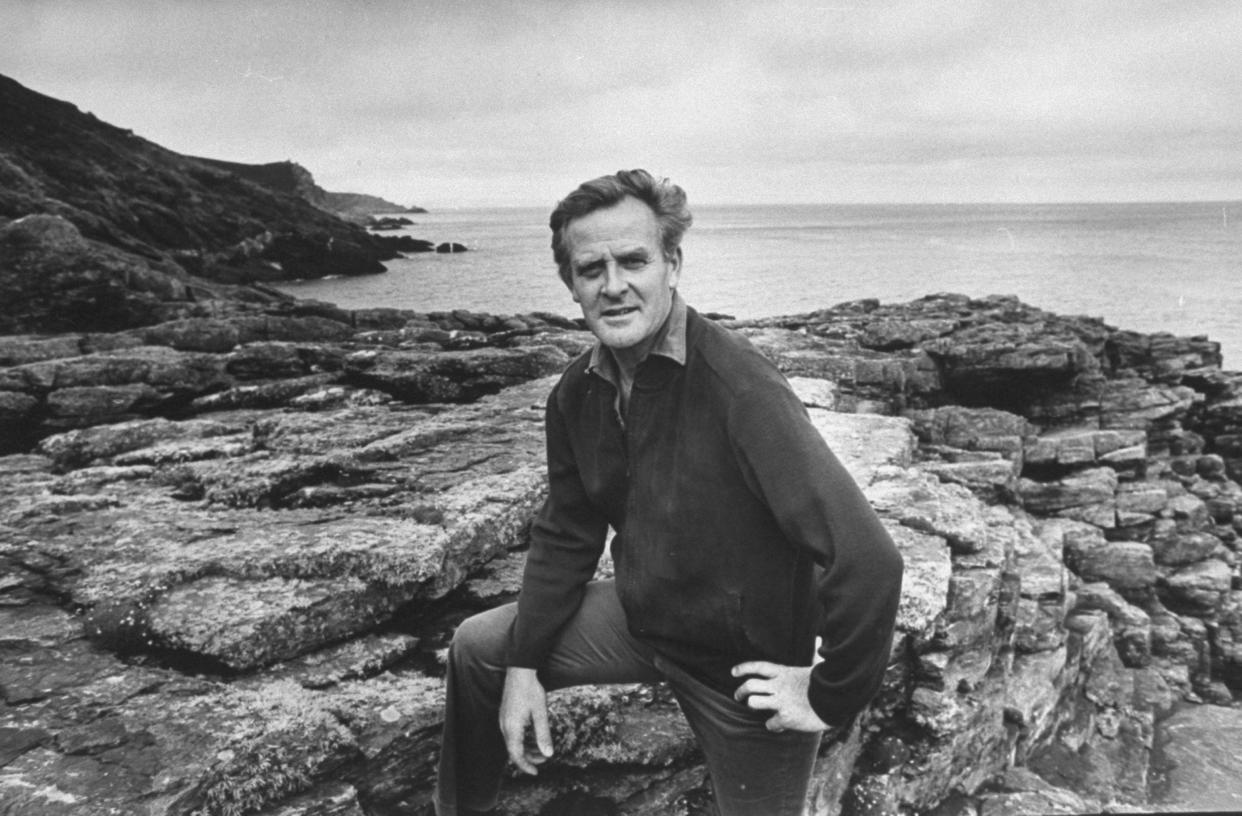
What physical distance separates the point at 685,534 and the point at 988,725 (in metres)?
5.58

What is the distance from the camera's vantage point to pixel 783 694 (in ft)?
10.6

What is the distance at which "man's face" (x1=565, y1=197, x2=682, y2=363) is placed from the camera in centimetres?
354

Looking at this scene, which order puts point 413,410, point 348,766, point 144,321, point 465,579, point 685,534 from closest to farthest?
1. point 685,534
2. point 348,766
3. point 465,579
4. point 413,410
5. point 144,321

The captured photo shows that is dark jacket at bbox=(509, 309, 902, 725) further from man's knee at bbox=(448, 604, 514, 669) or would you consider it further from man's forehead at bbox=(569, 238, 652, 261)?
man's forehead at bbox=(569, 238, 652, 261)

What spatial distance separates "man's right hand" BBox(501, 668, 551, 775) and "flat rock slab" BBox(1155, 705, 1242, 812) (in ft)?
30.5

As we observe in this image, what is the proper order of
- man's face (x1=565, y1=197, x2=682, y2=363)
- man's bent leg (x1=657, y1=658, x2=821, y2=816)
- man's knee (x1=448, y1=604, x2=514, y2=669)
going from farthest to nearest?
man's knee (x1=448, y1=604, x2=514, y2=669) → man's face (x1=565, y1=197, x2=682, y2=363) → man's bent leg (x1=657, y1=658, x2=821, y2=816)

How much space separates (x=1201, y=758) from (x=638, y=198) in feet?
40.7

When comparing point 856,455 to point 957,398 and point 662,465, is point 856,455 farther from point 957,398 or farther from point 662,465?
point 957,398

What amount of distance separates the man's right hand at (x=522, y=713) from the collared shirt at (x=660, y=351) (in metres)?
1.36

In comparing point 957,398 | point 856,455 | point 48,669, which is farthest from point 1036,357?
point 48,669

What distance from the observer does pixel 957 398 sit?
2036 centimetres

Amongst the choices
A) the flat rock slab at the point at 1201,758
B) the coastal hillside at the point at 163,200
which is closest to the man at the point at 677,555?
the flat rock slab at the point at 1201,758

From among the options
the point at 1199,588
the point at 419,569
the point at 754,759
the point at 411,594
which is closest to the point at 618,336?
the point at 754,759

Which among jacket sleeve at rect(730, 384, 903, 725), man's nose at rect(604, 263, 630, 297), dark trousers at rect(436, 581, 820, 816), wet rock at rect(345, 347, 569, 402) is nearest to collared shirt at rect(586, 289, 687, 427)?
man's nose at rect(604, 263, 630, 297)
